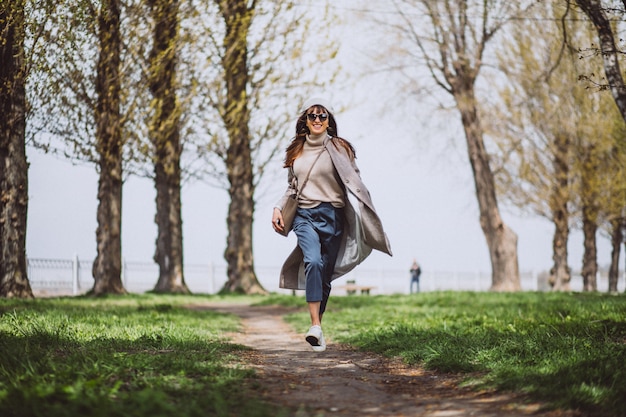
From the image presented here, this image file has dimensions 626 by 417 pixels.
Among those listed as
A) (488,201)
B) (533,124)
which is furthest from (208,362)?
(533,124)

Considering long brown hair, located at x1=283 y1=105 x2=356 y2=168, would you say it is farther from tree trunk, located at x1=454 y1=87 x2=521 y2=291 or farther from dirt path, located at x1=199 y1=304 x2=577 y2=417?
tree trunk, located at x1=454 y1=87 x2=521 y2=291

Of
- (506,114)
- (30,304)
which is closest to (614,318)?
(30,304)

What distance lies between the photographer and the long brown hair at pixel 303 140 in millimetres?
6492

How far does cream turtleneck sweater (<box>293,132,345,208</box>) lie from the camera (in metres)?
6.34

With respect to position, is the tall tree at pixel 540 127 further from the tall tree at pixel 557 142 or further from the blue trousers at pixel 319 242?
the blue trousers at pixel 319 242

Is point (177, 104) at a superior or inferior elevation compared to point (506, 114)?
inferior

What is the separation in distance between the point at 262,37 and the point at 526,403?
56.8 ft

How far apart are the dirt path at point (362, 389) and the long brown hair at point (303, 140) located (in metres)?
1.82

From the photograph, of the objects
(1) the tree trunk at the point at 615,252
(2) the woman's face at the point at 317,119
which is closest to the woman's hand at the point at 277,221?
(2) the woman's face at the point at 317,119

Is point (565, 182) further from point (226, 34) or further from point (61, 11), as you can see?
point (61, 11)

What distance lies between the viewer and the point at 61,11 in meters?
10.6

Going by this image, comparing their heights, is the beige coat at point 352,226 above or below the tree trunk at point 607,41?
below

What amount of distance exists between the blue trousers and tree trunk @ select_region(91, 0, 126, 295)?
9.34m

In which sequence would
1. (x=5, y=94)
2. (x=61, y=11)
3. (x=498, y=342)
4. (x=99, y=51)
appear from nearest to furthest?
(x=498, y=342) < (x=61, y=11) < (x=5, y=94) < (x=99, y=51)
